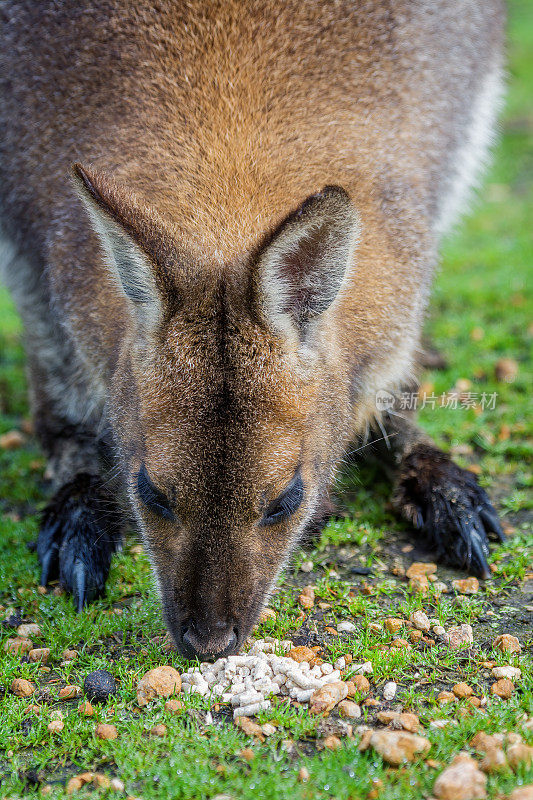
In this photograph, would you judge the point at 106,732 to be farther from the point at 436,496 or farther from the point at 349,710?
the point at 436,496

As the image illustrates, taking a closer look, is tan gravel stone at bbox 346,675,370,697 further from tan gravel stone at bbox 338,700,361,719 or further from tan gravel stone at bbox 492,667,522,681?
tan gravel stone at bbox 492,667,522,681

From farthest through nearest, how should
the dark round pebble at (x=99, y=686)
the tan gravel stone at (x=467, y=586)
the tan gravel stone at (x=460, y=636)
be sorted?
1. the tan gravel stone at (x=467, y=586)
2. the tan gravel stone at (x=460, y=636)
3. the dark round pebble at (x=99, y=686)

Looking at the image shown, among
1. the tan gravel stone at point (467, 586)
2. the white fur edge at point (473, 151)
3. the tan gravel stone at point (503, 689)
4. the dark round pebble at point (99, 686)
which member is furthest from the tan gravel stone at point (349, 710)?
the white fur edge at point (473, 151)

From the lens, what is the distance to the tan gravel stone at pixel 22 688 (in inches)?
120

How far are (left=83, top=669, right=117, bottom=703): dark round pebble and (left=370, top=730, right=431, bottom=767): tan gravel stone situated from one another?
3.05ft

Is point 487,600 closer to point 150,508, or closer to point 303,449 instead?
point 303,449

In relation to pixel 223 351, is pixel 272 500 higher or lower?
lower

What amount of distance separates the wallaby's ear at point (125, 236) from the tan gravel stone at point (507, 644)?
66.1 inches

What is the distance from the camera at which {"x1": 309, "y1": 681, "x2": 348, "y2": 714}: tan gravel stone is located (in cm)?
282

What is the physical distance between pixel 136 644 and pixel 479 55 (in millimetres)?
3802

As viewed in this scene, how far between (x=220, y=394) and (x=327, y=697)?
104cm

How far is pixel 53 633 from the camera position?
11.0ft

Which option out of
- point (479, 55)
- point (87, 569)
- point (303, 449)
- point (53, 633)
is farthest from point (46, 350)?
point (479, 55)

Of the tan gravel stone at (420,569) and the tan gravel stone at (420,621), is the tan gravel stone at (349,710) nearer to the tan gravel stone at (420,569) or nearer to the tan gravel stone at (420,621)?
the tan gravel stone at (420,621)
